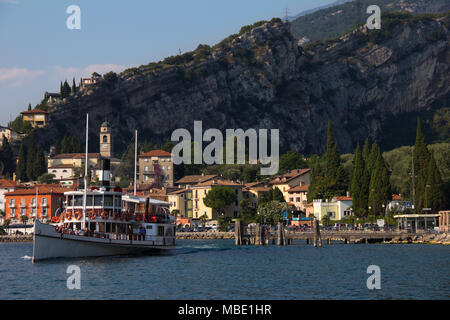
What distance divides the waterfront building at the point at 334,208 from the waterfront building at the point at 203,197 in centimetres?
3152

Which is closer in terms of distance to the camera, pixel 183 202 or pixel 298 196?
pixel 298 196

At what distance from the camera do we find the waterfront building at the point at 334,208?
145875 mm

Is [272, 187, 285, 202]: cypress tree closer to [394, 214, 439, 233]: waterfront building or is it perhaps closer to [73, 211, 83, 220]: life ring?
[394, 214, 439, 233]: waterfront building

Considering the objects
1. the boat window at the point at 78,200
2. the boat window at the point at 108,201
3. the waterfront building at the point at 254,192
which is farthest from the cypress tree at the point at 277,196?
the boat window at the point at 78,200

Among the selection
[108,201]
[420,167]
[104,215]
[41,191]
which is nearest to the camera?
[104,215]

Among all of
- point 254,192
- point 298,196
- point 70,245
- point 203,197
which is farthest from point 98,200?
point 254,192

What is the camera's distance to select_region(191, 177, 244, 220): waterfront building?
586ft

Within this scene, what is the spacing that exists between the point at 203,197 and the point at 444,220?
8434cm

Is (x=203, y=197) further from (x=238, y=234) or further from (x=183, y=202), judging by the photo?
(x=238, y=234)

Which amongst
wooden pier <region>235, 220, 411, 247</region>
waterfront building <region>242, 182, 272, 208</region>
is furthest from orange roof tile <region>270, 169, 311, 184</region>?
wooden pier <region>235, 220, 411, 247</region>

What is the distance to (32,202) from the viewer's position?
6634 inches

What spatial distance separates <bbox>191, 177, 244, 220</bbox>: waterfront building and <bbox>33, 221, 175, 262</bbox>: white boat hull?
100 m
